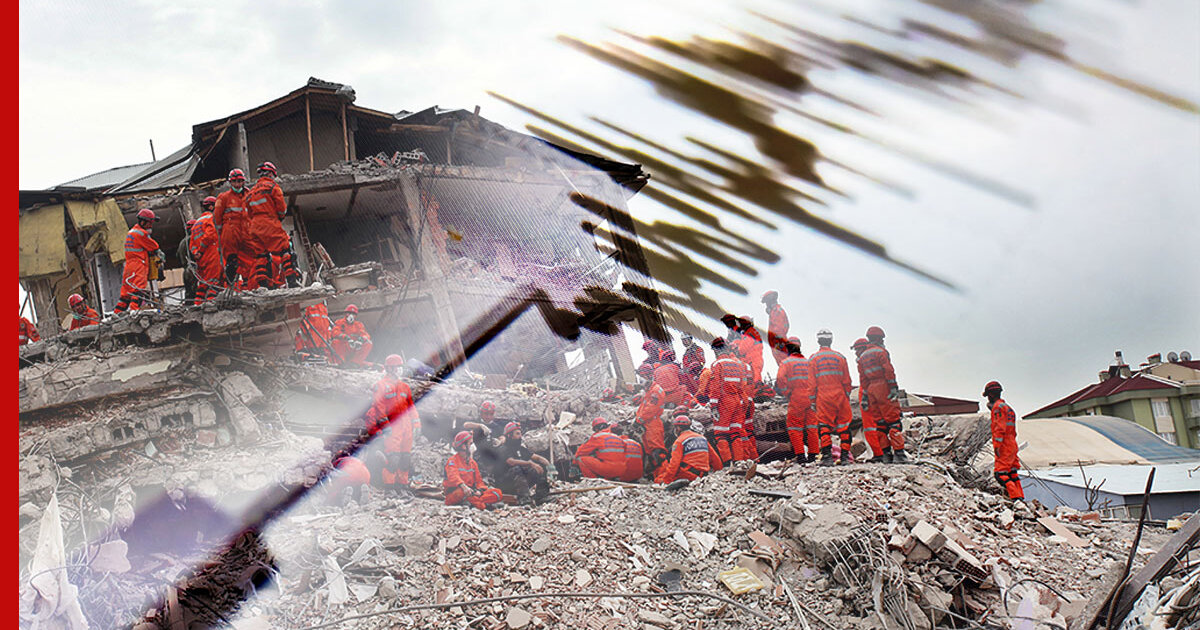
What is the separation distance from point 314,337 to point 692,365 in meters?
6.38

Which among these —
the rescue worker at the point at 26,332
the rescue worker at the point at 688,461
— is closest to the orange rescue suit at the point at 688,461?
the rescue worker at the point at 688,461

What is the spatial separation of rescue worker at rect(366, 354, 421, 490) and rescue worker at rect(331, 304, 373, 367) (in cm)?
276

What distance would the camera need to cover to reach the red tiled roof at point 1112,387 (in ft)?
72.1

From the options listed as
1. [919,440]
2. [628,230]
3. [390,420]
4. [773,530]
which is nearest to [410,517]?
[390,420]

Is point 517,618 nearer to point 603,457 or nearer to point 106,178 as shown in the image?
point 603,457

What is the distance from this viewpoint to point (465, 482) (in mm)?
9406

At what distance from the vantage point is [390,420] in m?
9.87

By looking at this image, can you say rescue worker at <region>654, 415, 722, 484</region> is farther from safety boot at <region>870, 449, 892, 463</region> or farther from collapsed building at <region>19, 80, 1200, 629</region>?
safety boot at <region>870, 449, 892, 463</region>

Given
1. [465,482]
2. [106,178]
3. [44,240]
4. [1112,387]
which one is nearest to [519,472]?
[465,482]

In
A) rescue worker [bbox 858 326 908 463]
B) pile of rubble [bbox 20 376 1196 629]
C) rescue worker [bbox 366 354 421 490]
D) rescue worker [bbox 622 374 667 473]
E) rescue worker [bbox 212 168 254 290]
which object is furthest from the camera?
rescue worker [bbox 212 168 254 290]

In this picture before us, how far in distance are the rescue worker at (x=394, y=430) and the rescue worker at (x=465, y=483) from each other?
0.67 metres

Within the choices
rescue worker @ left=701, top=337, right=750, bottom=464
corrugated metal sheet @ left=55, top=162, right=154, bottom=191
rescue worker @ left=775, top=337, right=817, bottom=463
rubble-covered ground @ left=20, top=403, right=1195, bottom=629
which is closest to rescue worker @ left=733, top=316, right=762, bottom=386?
rescue worker @ left=701, top=337, right=750, bottom=464

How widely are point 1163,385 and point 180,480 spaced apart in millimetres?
24892

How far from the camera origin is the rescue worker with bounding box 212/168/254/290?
10.6 meters
